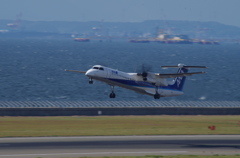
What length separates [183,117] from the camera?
81.8 meters

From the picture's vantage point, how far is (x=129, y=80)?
6100 cm

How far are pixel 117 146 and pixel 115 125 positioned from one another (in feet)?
52.8

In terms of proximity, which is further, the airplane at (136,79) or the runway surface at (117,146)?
the airplane at (136,79)

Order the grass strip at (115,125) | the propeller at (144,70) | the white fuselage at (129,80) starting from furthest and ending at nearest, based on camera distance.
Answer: the grass strip at (115,125)
the propeller at (144,70)
the white fuselage at (129,80)

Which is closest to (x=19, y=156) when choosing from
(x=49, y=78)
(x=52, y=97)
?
(x=52, y=97)

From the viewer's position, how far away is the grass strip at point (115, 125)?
6254 cm

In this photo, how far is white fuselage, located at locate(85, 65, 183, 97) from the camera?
58438mm

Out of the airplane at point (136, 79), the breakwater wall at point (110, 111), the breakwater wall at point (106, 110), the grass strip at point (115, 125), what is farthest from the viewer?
the breakwater wall at point (106, 110)

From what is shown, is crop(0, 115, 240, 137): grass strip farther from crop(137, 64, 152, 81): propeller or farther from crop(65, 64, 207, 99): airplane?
crop(137, 64, 152, 81): propeller

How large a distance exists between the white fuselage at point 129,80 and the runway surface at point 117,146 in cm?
647

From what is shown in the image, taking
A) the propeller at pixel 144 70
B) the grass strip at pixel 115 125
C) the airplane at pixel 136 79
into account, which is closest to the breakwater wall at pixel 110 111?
the grass strip at pixel 115 125

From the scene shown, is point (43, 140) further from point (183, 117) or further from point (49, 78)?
point (49, 78)

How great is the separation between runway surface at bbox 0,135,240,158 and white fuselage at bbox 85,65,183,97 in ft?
21.2

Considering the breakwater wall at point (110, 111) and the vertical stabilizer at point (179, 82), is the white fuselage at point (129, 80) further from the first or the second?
the breakwater wall at point (110, 111)
